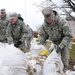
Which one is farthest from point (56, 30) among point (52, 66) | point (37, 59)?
point (52, 66)

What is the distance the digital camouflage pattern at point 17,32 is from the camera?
32.3 feet

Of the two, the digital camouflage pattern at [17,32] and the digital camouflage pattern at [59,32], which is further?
the digital camouflage pattern at [17,32]

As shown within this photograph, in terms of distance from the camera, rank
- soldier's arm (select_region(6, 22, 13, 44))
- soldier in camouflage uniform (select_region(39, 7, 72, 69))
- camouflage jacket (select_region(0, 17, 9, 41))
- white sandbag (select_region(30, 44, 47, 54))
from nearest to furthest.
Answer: soldier in camouflage uniform (select_region(39, 7, 72, 69))
white sandbag (select_region(30, 44, 47, 54))
soldier's arm (select_region(6, 22, 13, 44))
camouflage jacket (select_region(0, 17, 9, 41))

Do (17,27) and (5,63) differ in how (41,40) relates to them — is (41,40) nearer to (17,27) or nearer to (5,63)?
(17,27)

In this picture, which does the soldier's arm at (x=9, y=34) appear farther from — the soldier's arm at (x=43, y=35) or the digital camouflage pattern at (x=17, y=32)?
the soldier's arm at (x=43, y=35)

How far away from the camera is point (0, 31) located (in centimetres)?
1069

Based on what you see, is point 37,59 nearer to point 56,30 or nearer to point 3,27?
point 56,30

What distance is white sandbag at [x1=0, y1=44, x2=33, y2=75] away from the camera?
17.0ft

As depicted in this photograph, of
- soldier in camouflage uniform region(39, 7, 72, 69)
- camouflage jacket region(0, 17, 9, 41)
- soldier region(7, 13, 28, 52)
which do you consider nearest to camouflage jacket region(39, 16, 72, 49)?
soldier in camouflage uniform region(39, 7, 72, 69)

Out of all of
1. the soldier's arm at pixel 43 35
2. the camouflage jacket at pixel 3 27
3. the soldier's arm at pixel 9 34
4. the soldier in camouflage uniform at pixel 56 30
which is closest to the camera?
the soldier in camouflage uniform at pixel 56 30

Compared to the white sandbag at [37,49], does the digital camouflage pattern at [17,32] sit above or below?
below

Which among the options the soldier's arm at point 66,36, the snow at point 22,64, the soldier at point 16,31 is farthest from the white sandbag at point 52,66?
the soldier at point 16,31

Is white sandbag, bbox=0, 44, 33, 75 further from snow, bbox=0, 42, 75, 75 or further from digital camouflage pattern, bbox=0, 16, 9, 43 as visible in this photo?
digital camouflage pattern, bbox=0, 16, 9, 43

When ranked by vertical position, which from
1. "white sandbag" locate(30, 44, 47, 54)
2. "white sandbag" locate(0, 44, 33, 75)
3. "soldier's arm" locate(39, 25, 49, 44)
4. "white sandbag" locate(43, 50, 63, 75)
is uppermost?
"white sandbag" locate(0, 44, 33, 75)
